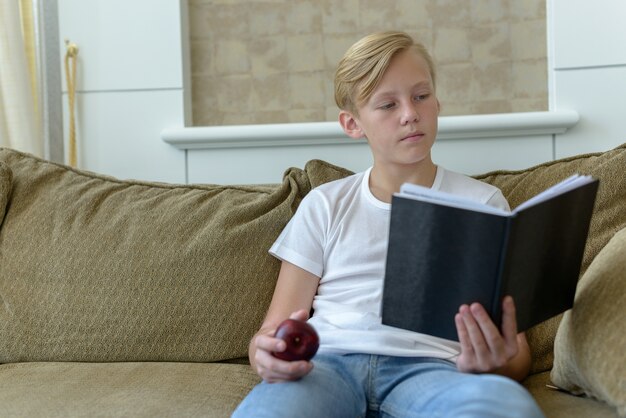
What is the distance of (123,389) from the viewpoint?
5.13 feet

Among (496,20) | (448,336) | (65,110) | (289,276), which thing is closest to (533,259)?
(448,336)

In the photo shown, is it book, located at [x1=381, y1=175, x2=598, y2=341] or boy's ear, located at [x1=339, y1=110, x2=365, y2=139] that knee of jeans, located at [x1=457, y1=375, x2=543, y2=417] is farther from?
boy's ear, located at [x1=339, y1=110, x2=365, y2=139]

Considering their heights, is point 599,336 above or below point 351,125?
below

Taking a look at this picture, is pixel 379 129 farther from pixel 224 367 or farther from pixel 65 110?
pixel 65 110

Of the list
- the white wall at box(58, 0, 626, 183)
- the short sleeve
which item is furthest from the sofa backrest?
the white wall at box(58, 0, 626, 183)

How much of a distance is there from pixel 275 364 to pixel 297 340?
52 mm

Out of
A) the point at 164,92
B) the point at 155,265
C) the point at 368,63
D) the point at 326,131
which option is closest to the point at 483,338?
the point at 368,63

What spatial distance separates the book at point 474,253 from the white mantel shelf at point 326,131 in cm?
Answer: 96

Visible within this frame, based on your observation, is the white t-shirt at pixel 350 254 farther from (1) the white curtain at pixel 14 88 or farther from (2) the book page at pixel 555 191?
(1) the white curtain at pixel 14 88

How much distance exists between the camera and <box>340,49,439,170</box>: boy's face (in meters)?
1.63

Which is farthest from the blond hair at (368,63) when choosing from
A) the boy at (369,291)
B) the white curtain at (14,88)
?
the white curtain at (14,88)

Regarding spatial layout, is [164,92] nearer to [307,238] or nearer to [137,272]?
[137,272]

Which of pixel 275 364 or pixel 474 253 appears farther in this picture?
pixel 275 364

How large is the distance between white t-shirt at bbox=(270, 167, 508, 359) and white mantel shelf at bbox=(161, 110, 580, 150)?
0.60 meters
